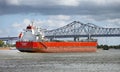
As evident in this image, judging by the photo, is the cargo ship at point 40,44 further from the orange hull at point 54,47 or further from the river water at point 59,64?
the river water at point 59,64

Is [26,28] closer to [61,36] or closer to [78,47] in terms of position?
[78,47]

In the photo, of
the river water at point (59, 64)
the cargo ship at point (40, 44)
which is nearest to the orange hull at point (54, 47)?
the cargo ship at point (40, 44)

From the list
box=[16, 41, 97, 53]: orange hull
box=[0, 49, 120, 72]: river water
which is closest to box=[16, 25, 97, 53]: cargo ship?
box=[16, 41, 97, 53]: orange hull

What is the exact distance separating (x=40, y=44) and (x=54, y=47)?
228 inches

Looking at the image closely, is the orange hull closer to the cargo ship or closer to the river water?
the cargo ship

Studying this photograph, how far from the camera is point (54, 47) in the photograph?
127 m

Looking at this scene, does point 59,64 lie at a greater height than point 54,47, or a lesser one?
lesser

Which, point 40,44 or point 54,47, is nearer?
point 40,44

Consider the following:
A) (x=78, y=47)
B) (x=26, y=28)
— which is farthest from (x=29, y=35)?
(x=78, y=47)

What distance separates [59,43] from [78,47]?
754cm

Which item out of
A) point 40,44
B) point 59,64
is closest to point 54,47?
point 40,44

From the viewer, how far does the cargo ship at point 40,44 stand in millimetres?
122125

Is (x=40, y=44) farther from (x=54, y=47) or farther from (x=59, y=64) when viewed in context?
(x=59, y=64)

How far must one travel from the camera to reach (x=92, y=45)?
13988 centimetres
